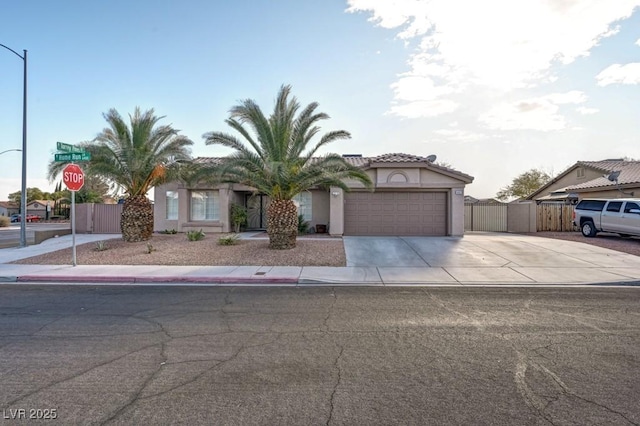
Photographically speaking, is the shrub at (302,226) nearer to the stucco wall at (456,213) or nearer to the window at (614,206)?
the stucco wall at (456,213)

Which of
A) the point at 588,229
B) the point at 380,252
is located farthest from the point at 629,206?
the point at 380,252

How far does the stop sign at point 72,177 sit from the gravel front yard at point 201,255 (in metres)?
2.69

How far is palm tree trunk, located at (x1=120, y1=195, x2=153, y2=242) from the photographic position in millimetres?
16312

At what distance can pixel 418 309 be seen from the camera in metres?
7.15

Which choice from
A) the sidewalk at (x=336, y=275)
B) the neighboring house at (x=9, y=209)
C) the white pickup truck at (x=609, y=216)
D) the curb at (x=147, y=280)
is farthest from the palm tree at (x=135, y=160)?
the neighboring house at (x=9, y=209)

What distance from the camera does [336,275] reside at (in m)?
10.8

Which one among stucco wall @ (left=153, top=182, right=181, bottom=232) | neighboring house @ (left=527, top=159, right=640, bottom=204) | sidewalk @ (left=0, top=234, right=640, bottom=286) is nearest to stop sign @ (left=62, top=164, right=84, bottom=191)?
sidewalk @ (left=0, top=234, right=640, bottom=286)

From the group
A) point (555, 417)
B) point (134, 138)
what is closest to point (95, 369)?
point (555, 417)

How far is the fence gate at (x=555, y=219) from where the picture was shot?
22672 mm

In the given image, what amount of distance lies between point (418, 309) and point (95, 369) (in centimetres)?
530

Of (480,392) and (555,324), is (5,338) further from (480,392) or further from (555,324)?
(555,324)

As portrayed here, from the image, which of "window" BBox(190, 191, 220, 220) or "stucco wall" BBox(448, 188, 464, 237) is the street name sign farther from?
"stucco wall" BBox(448, 188, 464, 237)

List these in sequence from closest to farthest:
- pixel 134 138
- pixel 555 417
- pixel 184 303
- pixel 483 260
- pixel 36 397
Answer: pixel 555 417 < pixel 36 397 < pixel 184 303 < pixel 483 260 < pixel 134 138

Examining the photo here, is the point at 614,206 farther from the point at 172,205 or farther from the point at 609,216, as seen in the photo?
the point at 172,205
